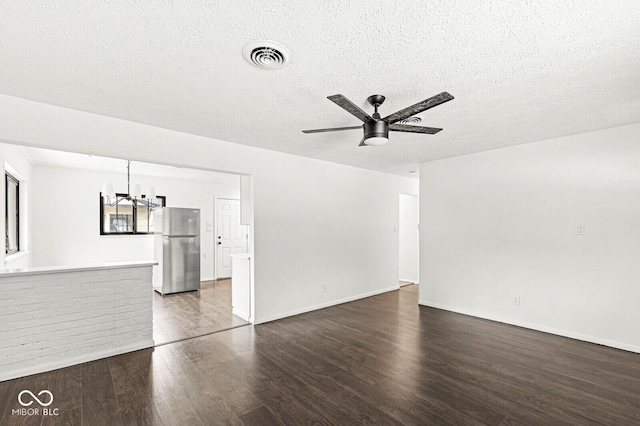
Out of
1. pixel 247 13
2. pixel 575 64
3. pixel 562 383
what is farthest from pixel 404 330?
pixel 247 13

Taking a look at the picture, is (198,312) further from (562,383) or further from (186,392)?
(562,383)

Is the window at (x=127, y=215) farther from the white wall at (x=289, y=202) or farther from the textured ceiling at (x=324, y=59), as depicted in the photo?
the textured ceiling at (x=324, y=59)

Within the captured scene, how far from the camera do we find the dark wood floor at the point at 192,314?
3920 millimetres

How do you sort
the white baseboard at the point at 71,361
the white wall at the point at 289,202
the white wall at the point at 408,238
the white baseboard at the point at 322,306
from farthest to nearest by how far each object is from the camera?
the white wall at the point at 408,238, the white baseboard at the point at 322,306, the white wall at the point at 289,202, the white baseboard at the point at 71,361

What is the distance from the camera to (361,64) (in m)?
2.07

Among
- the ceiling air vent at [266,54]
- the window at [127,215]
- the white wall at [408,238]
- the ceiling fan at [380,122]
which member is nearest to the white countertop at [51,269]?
the ceiling fan at [380,122]

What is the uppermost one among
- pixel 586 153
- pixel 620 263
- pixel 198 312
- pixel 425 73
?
pixel 425 73

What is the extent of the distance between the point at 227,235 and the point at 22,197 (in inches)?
155

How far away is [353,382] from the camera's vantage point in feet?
8.70

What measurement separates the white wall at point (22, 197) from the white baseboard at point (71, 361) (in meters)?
1.53

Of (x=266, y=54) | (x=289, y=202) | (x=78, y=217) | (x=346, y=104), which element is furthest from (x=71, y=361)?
(x=78, y=217)

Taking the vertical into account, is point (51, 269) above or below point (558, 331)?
above

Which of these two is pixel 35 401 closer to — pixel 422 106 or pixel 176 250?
pixel 422 106

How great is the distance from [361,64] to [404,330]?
3.22m
